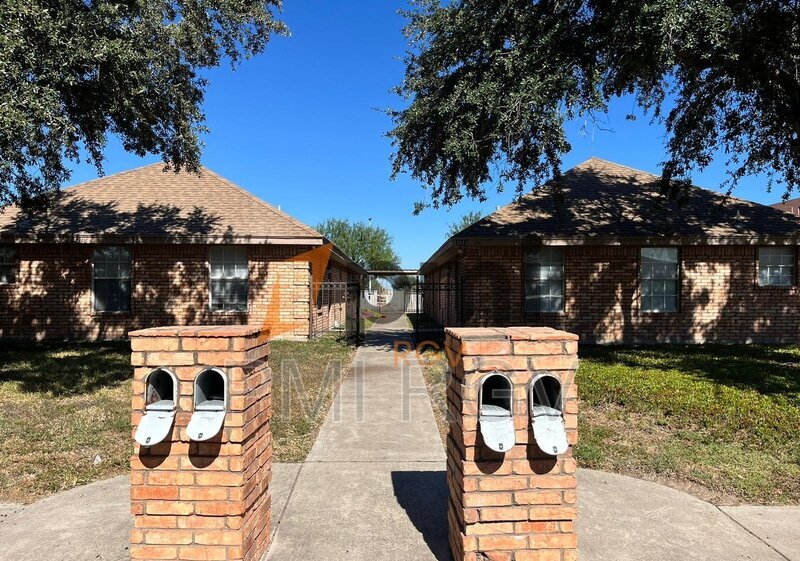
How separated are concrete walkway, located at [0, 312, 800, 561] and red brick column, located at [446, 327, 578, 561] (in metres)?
0.50

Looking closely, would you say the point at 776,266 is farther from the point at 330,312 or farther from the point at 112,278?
the point at 112,278

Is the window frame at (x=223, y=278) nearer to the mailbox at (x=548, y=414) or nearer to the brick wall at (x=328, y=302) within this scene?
the brick wall at (x=328, y=302)

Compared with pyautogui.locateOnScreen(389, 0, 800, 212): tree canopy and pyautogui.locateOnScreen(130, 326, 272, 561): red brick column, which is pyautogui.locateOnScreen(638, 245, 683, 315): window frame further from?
pyautogui.locateOnScreen(130, 326, 272, 561): red brick column

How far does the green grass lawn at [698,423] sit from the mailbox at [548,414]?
7.28ft

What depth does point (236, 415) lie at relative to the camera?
247 centimetres

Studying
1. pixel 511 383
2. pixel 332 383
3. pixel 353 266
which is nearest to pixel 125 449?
pixel 332 383

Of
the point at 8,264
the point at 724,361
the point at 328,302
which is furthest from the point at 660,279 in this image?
the point at 8,264

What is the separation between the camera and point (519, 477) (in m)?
2.44

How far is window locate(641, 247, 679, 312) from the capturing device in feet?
40.1

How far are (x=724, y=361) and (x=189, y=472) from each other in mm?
10406

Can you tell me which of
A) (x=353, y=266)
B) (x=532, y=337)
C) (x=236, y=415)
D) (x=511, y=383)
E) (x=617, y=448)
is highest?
(x=353, y=266)

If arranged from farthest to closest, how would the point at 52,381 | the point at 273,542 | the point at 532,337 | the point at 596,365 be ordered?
the point at 596,365, the point at 52,381, the point at 273,542, the point at 532,337

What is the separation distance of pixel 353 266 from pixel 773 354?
1438cm

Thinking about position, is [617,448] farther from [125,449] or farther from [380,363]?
[380,363]
